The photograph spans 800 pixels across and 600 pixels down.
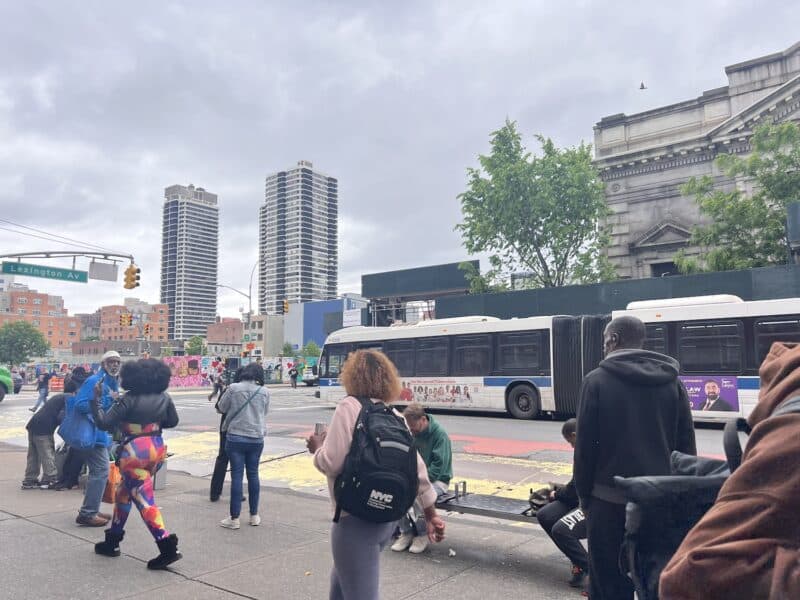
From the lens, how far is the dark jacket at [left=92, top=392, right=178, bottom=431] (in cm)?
505

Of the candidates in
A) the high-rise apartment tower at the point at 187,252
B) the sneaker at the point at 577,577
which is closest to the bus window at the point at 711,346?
the sneaker at the point at 577,577

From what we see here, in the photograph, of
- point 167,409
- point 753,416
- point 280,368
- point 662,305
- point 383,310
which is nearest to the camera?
point 753,416

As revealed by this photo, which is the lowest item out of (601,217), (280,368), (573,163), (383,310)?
(280,368)

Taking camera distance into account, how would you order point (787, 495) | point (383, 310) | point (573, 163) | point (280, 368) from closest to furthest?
point (787, 495) → point (573, 163) → point (383, 310) → point (280, 368)

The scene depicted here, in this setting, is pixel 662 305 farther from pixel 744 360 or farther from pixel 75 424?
pixel 75 424

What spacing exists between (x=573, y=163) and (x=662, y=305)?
51.8ft

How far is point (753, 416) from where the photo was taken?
4.88 feet

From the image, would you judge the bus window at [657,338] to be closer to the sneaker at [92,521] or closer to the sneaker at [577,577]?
the sneaker at [577,577]

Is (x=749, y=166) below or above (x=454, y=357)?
above

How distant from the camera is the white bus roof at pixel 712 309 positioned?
45.5 feet

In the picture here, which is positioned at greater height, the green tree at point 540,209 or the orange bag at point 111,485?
the green tree at point 540,209

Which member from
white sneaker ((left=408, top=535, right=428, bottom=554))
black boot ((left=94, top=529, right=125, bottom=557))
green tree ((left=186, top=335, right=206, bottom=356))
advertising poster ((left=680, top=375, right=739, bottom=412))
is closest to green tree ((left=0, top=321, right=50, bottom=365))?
green tree ((left=186, top=335, right=206, bottom=356))

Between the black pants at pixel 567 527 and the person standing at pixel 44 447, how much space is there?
21.6ft

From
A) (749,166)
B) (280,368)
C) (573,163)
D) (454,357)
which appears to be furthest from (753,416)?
(280,368)
